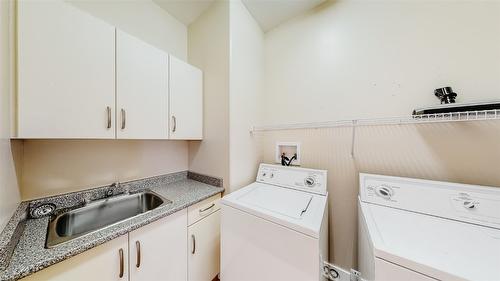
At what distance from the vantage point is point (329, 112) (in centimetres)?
146

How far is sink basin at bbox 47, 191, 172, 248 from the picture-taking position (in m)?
0.97

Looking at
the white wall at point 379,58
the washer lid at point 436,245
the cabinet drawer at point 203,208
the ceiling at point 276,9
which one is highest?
the ceiling at point 276,9

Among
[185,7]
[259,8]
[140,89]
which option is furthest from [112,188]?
[259,8]

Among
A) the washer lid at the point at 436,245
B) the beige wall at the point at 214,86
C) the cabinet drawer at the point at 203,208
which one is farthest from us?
the beige wall at the point at 214,86

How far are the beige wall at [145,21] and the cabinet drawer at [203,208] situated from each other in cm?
156

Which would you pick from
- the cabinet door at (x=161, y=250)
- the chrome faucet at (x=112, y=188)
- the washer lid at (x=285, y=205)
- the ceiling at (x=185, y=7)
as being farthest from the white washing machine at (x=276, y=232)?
the ceiling at (x=185, y=7)

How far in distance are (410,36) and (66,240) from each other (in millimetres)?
2388

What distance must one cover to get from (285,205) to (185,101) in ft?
4.02

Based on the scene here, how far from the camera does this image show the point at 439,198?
89 cm

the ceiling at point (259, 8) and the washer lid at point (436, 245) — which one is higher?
the ceiling at point (259, 8)

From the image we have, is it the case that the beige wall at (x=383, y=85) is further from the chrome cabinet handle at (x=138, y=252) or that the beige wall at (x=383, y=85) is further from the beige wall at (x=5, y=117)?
the beige wall at (x=5, y=117)

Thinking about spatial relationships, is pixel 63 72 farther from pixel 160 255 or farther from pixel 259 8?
pixel 259 8

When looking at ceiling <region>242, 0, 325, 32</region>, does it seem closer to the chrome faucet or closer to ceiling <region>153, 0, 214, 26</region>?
ceiling <region>153, 0, 214, 26</region>

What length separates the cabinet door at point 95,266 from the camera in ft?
2.10
